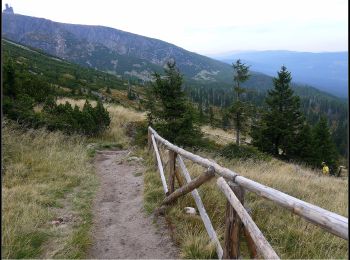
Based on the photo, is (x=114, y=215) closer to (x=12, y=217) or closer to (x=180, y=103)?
(x=12, y=217)

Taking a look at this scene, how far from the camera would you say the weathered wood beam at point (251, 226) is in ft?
9.87

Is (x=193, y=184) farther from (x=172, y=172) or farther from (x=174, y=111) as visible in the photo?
(x=174, y=111)

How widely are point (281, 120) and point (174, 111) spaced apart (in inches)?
817

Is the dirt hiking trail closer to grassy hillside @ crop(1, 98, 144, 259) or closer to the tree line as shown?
grassy hillside @ crop(1, 98, 144, 259)

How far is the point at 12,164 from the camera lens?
7875 mm

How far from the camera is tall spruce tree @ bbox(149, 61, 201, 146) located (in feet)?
44.7

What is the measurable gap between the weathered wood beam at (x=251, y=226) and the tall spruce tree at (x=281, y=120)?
2879cm

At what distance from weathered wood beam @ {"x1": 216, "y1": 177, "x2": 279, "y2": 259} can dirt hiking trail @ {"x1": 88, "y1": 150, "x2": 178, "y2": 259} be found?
4.50 feet

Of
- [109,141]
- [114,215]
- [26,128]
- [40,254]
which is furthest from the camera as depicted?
[109,141]

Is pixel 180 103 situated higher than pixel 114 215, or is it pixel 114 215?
pixel 180 103

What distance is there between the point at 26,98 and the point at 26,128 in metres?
2.16

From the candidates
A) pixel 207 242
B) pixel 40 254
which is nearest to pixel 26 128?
pixel 40 254

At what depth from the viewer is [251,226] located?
3322 mm

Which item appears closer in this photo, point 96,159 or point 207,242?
point 207,242
